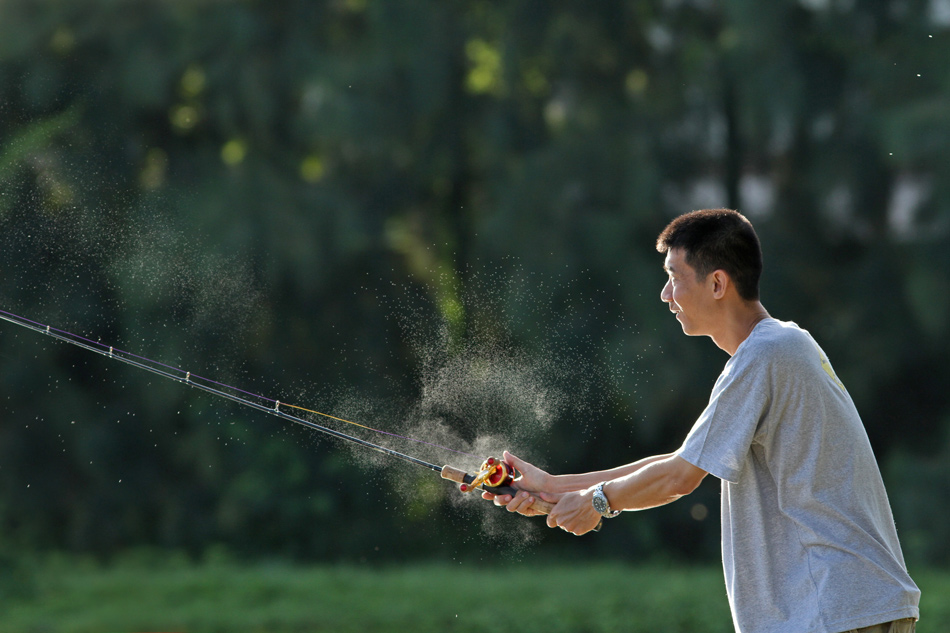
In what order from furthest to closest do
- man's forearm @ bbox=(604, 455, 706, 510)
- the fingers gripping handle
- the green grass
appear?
the green grass, the fingers gripping handle, man's forearm @ bbox=(604, 455, 706, 510)

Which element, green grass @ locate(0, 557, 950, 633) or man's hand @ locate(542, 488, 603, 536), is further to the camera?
green grass @ locate(0, 557, 950, 633)

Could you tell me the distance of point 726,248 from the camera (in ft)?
6.84

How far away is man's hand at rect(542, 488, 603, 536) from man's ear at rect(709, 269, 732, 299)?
0.51 meters

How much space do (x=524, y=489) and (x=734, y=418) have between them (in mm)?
853

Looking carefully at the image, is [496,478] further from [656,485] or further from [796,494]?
[796,494]

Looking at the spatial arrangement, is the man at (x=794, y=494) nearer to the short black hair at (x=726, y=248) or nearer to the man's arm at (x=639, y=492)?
the man's arm at (x=639, y=492)

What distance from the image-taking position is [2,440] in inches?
340

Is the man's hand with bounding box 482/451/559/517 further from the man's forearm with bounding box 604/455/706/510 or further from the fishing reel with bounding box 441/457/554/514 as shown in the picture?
the man's forearm with bounding box 604/455/706/510

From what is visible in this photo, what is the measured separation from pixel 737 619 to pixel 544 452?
6.15 metres

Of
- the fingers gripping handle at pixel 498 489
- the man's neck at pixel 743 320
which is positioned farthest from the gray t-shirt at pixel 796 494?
the fingers gripping handle at pixel 498 489

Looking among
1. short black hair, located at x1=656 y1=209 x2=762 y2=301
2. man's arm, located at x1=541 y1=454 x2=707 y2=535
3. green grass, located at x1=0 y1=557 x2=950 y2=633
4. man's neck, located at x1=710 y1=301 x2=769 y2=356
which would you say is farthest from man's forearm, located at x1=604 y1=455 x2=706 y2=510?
green grass, located at x1=0 y1=557 x2=950 y2=633

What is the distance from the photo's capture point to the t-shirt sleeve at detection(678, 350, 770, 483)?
191cm

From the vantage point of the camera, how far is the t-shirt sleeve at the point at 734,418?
6.27ft

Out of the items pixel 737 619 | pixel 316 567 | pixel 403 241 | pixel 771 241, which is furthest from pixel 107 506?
pixel 737 619
